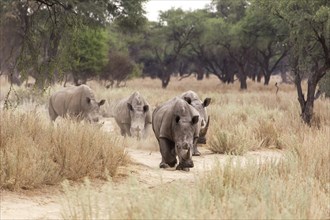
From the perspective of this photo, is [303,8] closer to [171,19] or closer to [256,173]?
[256,173]

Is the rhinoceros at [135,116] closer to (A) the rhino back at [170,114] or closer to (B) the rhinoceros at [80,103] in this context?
(B) the rhinoceros at [80,103]

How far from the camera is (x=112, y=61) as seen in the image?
38.8 meters

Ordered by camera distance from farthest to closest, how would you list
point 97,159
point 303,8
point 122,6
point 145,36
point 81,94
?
1. point 145,36
2. point 122,6
3. point 303,8
4. point 81,94
5. point 97,159

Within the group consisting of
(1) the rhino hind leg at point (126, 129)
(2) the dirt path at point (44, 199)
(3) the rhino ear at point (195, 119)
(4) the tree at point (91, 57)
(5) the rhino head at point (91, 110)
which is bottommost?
(2) the dirt path at point (44, 199)

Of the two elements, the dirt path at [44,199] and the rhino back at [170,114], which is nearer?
the dirt path at [44,199]

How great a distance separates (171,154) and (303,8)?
789 centimetres

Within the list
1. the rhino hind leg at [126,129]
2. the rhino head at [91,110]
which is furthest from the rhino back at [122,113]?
the rhino head at [91,110]

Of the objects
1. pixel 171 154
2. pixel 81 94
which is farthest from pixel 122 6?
pixel 171 154

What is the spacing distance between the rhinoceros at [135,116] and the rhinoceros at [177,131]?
119 inches

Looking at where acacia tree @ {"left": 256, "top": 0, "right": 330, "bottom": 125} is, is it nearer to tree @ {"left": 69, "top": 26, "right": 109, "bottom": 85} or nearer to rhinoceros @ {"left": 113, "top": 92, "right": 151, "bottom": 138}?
rhinoceros @ {"left": 113, "top": 92, "right": 151, "bottom": 138}

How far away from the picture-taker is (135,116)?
11492 mm

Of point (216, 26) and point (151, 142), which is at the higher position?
point (216, 26)

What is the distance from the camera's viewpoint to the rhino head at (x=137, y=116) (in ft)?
37.3

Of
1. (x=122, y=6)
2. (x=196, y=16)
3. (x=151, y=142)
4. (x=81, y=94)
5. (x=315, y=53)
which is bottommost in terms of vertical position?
(x=151, y=142)
